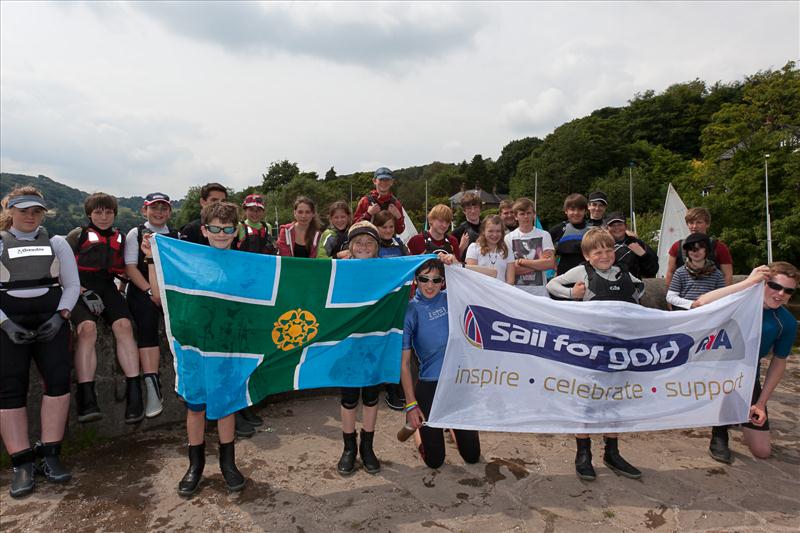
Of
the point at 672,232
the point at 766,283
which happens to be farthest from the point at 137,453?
the point at 672,232

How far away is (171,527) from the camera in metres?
3.20

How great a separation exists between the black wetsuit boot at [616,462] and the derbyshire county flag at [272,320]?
1979 millimetres

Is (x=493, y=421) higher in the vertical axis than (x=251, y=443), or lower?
higher

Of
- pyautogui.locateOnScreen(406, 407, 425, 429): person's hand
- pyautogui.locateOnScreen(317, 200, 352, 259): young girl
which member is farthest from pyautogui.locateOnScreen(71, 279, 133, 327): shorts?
pyautogui.locateOnScreen(406, 407, 425, 429): person's hand

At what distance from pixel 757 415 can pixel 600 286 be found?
185 centimetres

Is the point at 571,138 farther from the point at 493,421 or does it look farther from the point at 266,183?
the point at 493,421

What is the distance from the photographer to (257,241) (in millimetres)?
5352

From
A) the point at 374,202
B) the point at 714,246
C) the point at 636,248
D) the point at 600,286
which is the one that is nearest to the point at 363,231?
the point at 600,286

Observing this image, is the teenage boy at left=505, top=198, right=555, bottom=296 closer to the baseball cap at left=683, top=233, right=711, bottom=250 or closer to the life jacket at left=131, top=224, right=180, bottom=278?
the baseball cap at left=683, top=233, right=711, bottom=250

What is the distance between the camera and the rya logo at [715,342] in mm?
4047

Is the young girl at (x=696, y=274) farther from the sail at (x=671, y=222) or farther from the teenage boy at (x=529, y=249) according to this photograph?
the sail at (x=671, y=222)

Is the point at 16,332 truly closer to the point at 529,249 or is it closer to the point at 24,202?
the point at 24,202

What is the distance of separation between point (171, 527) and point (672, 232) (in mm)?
27055

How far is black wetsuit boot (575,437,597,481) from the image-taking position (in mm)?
3861
